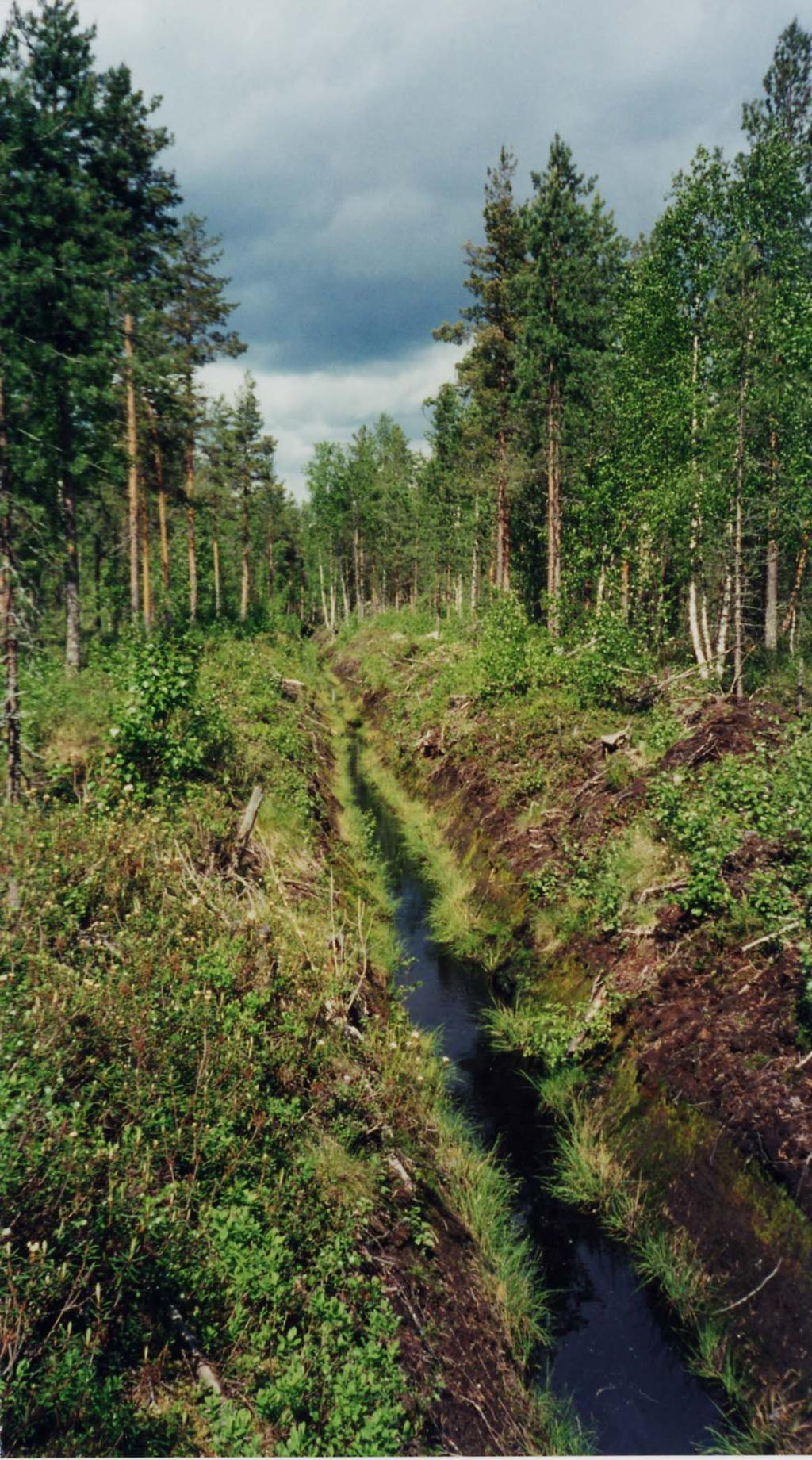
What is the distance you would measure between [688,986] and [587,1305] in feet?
11.1

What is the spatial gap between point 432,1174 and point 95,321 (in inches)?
630

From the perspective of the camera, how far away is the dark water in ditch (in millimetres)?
5070

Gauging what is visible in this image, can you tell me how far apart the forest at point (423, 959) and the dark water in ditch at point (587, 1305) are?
0.03 metres

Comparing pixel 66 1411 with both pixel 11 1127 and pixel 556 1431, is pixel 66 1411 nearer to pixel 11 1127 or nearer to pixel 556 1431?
pixel 11 1127

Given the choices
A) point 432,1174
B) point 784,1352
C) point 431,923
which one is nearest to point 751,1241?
point 784,1352

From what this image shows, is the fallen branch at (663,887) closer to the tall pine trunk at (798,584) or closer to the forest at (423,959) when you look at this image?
the forest at (423,959)

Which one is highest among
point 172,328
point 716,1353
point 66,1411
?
point 172,328

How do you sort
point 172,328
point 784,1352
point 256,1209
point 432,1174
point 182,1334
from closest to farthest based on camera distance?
point 182,1334 < point 256,1209 < point 784,1352 < point 432,1174 < point 172,328

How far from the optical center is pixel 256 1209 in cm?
457

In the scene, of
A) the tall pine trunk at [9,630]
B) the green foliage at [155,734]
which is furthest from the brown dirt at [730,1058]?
the tall pine trunk at [9,630]

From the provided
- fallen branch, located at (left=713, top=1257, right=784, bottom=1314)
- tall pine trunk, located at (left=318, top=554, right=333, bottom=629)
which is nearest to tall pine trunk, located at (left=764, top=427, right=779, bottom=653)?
fallen branch, located at (left=713, top=1257, right=784, bottom=1314)

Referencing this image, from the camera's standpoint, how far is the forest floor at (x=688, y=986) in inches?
221

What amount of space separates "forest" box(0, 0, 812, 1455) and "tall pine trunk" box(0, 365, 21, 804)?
0.08m

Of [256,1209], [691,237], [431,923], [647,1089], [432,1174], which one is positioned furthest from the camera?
[691,237]
